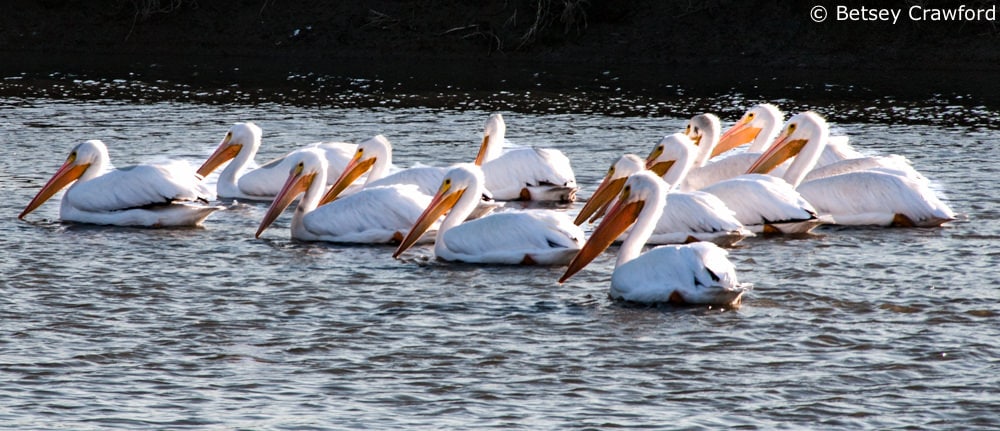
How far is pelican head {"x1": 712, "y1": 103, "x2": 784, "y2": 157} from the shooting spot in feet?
40.8

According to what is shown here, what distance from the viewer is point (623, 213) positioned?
8109mm

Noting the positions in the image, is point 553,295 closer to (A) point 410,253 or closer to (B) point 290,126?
(A) point 410,253

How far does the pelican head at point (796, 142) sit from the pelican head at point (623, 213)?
3110 millimetres

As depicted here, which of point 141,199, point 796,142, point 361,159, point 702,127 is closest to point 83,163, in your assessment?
point 141,199

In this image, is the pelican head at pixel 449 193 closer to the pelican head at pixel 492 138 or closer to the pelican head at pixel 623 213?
the pelican head at pixel 623 213

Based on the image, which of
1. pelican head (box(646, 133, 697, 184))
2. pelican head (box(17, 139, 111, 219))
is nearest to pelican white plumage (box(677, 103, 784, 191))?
pelican head (box(646, 133, 697, 184))

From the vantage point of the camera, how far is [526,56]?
24.8 m

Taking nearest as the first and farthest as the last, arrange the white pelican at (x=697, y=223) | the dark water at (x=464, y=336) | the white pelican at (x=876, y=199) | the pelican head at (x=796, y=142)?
the dark water at (x=464, y=336)
the white pelican at (x=697, y=223)
the white pelican at (x=876, y=199)
the pelican head at (x=796, y=142)

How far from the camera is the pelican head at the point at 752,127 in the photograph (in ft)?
40.8

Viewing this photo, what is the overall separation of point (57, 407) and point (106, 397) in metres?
0.21

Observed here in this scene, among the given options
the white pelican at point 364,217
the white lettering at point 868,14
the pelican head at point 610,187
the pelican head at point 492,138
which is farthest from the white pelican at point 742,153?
the white lettering at point 868,14

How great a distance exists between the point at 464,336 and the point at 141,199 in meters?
3.84

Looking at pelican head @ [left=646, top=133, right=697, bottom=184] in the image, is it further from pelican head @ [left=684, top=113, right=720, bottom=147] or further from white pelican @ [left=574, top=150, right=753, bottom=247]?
white pelican @ [left=574, top=150, right=753, bottom=247]

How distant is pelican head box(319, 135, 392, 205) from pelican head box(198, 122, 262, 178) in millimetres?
1481
